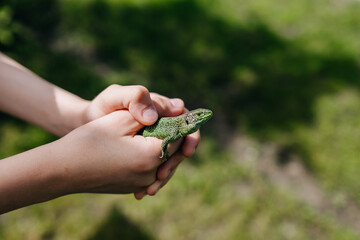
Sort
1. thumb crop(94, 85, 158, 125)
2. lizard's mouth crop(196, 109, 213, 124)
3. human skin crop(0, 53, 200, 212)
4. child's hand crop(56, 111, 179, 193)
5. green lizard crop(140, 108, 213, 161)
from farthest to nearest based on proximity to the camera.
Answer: lizard's mouth crop(196, 109, 213, 124) → green lizard crop(140, 108, 213, 161) → thumb crop(94, 85, 158, 125) → child's hand crop(56, 111, 179, 193) → human skin crop(0, 53, 200, 212)

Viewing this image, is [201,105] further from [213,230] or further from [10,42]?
[10,42]

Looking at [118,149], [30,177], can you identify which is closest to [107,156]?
[118,149]

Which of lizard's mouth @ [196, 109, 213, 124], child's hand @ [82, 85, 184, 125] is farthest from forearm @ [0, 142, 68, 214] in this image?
lizard's mouth @ [196, 109, 213, 124]

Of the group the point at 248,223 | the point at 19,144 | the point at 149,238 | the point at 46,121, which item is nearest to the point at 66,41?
the point at 19,144

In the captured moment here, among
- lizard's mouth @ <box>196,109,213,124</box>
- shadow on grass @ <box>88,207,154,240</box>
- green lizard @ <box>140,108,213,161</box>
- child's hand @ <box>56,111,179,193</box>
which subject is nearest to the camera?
child's hand @ <box>56,111,179,193</box>

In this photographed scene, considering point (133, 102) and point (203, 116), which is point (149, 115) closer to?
point (133, 102)

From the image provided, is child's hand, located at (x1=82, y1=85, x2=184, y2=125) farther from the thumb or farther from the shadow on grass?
the shadow on grass

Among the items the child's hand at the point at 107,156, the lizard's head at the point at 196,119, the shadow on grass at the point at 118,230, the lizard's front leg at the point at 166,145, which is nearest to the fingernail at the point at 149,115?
the child's hand at the point at 107,156
